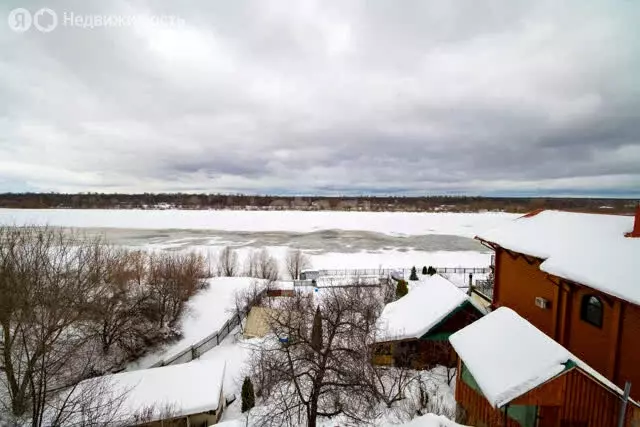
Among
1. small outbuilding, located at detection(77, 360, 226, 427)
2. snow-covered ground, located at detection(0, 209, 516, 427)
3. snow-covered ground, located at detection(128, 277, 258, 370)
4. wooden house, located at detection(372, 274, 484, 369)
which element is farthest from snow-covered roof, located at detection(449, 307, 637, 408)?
snow-covered ground, located at detection(128, 277, 258, 370)

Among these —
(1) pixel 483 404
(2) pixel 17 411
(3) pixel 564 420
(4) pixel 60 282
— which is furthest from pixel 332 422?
(4) pixel 60 282

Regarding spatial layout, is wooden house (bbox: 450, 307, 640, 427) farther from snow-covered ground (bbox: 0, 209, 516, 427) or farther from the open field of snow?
Result: the open field of snow

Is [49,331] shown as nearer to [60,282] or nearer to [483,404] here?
[60,282]

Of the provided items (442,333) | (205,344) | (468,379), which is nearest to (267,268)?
(205,344)

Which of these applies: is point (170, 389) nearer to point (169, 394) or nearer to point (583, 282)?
point (169, 394)

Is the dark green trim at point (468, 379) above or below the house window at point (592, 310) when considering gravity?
below

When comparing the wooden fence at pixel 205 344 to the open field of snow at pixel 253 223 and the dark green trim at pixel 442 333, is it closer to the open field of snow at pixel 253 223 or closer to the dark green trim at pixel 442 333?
the dark green trim at pixel 442 333

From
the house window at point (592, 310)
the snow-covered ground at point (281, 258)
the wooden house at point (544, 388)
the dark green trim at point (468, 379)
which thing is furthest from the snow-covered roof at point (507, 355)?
the house window at point (592, 310)
